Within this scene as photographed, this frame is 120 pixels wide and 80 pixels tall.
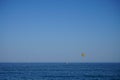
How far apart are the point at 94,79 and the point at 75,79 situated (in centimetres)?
541

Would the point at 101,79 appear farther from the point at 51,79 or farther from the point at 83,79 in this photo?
the point at 51,79

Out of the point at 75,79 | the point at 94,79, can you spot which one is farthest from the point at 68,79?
the point at 94,79

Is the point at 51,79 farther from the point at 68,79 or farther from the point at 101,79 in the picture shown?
the point at 101,79

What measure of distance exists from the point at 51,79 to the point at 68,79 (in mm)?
4433

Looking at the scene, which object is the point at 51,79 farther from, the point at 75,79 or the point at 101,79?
the point at 101,79

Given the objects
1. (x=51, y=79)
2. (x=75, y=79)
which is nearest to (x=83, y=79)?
(x=75, y=79)

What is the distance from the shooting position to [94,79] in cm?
5256

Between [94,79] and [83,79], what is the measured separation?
3.09 metres

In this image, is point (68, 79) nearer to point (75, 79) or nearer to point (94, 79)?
point (75, 79)

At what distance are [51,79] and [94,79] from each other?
11.3 meters

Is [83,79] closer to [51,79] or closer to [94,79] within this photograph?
[94,79]

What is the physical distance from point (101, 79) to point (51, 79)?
13.0 meters

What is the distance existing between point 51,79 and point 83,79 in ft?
27.1

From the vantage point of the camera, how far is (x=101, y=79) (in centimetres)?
5225
